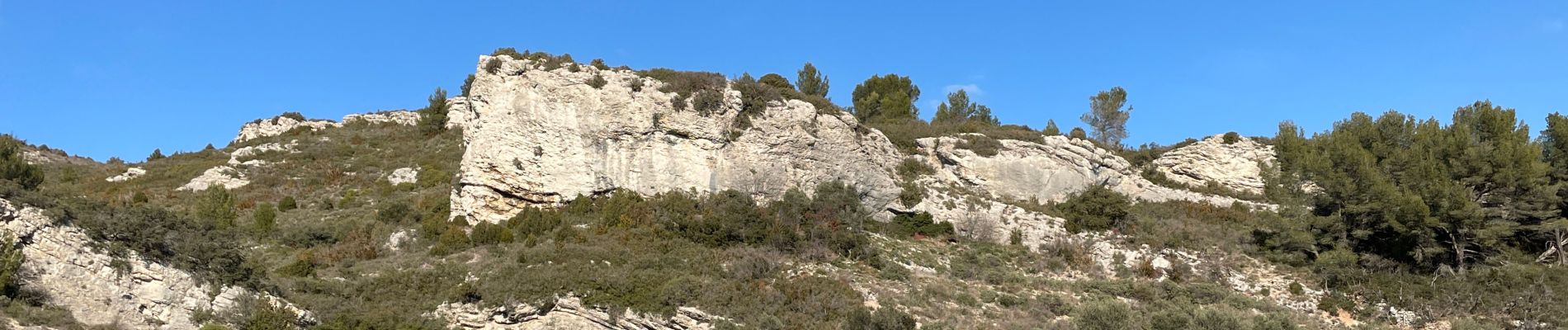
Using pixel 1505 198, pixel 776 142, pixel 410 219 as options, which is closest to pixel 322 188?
pixel 410 219

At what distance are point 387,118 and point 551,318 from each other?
140 feet

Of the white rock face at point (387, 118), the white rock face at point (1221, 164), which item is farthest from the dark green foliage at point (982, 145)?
the white rock face at point (387, 118)

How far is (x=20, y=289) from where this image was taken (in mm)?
18078

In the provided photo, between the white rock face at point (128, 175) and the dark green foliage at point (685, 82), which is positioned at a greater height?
the dark green foliage at point (685, 82)

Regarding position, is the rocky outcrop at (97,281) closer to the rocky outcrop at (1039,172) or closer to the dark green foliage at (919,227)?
the dark green foliage at (919,227)

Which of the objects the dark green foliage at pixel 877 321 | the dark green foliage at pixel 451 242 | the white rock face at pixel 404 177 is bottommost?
the dark green foliage at pixel 877 321

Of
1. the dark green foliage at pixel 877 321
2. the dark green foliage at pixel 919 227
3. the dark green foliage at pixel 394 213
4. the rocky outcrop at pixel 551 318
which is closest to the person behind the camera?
the dark green foliage at pixel 877 321

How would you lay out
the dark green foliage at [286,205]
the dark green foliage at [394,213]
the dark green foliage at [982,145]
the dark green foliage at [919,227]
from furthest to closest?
1. the dark green foliage at [982,145]
2. the dark green foliage at [286,205]
3. the dark green foliage at [919,227]
4. the dark green foliage at [394,213]

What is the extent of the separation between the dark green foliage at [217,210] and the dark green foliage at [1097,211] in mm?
31674

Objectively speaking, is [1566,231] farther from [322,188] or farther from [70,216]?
[322,188]

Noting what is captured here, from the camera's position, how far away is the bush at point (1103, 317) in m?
22.6

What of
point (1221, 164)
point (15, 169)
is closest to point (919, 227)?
point (1221, 164)

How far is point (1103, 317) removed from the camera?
903 inches

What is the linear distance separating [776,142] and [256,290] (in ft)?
63.1
